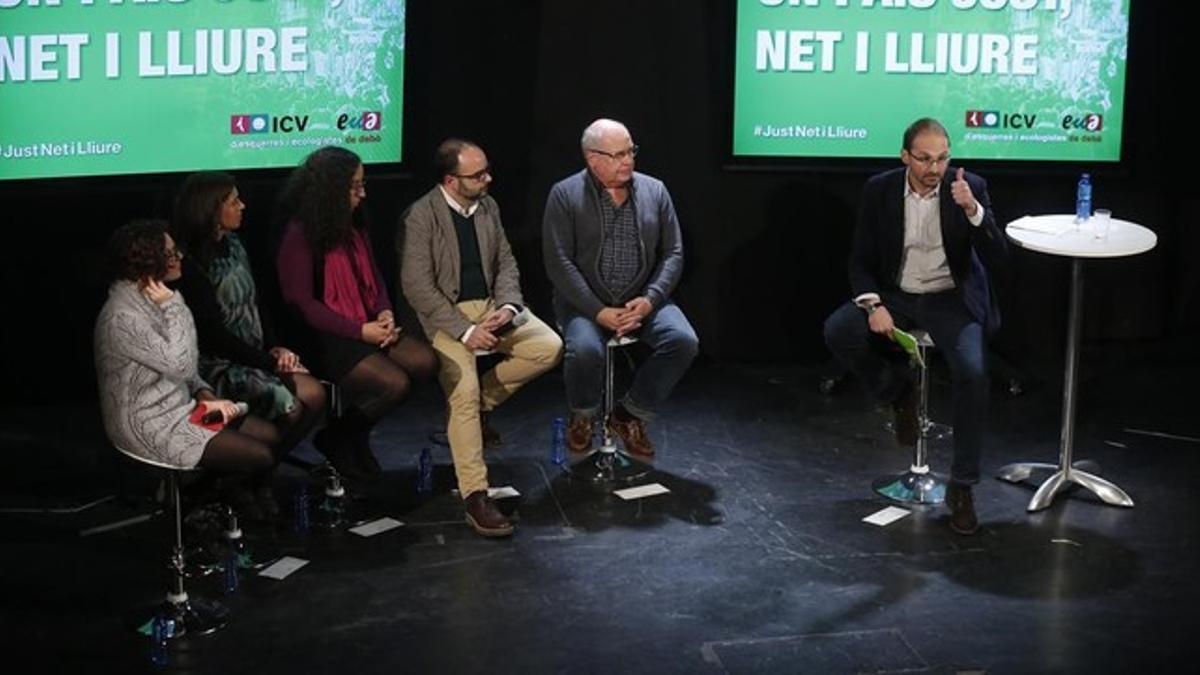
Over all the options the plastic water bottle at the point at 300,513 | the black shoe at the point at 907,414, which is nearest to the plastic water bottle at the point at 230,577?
the plastic water bottle at the point at 300,513

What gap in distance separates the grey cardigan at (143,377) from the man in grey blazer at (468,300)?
1.03m

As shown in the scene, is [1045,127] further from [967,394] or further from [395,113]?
[395,113]

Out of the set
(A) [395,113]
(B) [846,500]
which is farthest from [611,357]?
(A) [395,113]

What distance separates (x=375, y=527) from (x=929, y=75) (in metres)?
3.27

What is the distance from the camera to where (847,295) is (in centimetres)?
788

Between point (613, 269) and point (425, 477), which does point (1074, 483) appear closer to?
point (613, 269)

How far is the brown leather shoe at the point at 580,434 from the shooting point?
6.46m

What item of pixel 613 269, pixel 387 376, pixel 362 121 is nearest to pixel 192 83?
pixel 362 121

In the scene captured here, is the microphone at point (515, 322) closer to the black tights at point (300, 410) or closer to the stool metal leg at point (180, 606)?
the black tights at point (300, 410)

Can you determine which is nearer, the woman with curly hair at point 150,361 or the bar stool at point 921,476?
the woman with curly hair at point 150,361

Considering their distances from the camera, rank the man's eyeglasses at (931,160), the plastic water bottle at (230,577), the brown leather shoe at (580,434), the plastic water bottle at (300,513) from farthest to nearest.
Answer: the brown leather shoe at (580,434)
the man's eyeglasses at (931,160)
the plastic water bottle at (300,513)
the plastic water bottle at (230,577)

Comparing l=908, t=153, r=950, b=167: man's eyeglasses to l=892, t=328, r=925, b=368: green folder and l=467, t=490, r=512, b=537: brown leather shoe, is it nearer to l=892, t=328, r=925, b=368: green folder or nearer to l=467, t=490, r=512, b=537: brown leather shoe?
l=892, t=328, r=925, b=368: green folder

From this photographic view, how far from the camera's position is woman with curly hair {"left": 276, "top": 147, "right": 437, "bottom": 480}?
19.2 feet

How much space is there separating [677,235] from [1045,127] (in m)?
2.06
